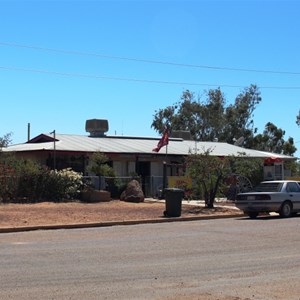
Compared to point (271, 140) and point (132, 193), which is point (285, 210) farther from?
point (271, 140)

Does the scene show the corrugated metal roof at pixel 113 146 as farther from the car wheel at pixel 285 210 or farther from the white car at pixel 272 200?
the car wheel at pixel 285 210

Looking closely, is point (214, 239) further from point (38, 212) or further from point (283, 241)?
point (38, 212)

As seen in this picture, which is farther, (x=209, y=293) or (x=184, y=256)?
(x=184, y=256)

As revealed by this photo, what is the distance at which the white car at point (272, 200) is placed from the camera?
21.0m

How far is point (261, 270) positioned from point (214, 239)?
4.86 meters

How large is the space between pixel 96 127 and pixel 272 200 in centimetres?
2061

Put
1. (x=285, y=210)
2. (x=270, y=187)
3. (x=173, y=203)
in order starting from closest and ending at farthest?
(x=285, y=210), (x=270, y=187), (x=173, y=203)

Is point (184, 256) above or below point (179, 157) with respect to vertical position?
below

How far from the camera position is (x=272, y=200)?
21.0 m

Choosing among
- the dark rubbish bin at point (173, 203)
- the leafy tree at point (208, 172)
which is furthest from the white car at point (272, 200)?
the leafy tree at point (208, 172)

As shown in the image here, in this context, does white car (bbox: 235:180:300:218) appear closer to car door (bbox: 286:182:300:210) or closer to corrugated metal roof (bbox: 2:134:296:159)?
car door (bbox: 286:182:300:210)

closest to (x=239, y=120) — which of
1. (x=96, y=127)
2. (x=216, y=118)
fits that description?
(x=216, y=118)

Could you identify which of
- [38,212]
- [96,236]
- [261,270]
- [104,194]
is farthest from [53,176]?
[261,270]

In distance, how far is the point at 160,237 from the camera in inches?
592
